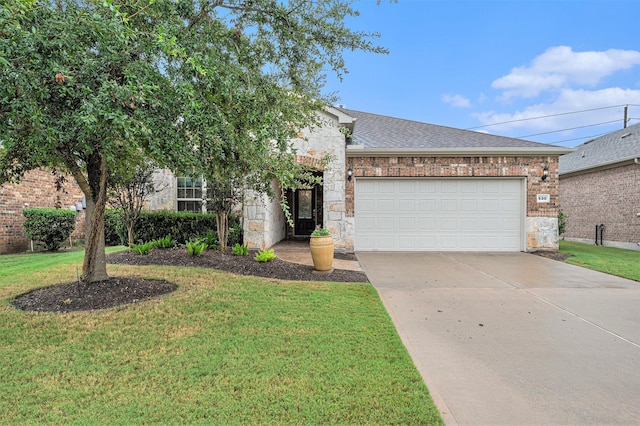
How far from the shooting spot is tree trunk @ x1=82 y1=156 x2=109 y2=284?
15.7 ft

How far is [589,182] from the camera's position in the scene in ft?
44.3

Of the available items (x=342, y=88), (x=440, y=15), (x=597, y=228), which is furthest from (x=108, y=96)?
(x=597, y=228)

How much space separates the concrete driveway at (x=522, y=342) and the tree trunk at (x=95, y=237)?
4347mm

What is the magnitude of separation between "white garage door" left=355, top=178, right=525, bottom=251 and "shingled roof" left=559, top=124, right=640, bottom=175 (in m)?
5.57

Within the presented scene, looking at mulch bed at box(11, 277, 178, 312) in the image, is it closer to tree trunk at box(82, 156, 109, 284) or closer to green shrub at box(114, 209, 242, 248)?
tree trunk at box(82, 156, 109, 284)

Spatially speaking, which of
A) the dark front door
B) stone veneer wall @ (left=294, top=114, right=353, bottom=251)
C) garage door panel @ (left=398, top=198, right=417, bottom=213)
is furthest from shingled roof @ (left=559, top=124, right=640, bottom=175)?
the dark front door

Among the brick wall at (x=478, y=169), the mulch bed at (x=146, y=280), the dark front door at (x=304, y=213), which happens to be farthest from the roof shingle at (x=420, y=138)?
the dark front door at (x=304, y=213)

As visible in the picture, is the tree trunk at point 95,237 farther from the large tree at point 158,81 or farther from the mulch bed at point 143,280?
the mulch bed at point 143,280

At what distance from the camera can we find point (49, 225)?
965 centimetres

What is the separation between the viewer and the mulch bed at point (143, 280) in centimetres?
448

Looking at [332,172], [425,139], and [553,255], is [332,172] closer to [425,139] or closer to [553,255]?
[425,139]

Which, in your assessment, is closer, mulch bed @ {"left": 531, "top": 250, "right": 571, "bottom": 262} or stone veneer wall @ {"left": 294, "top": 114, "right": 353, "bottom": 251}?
mulch bed @ {"left": 531, "top": 250, "right": 571, "bottom": 262}

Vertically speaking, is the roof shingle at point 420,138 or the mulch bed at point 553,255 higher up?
the roof shingle at point 420,138

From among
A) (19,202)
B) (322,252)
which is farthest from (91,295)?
(19,202)
